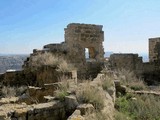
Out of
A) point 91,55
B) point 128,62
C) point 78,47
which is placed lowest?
point 128,62

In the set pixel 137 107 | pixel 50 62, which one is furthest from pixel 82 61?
pixel 137 107

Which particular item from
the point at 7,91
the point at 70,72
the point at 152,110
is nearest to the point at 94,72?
the point at 70,72

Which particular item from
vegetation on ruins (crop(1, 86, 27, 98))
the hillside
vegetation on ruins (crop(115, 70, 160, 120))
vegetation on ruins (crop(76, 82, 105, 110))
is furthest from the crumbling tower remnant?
the hillside

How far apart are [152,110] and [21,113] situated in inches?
129

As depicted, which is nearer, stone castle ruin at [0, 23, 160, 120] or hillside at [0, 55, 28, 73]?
stone castle ruin at [0, 23, 160, 120]

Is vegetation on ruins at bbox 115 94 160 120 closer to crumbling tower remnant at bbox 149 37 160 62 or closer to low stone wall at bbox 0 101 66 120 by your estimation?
low stone wall at bbox 0 101 66 120

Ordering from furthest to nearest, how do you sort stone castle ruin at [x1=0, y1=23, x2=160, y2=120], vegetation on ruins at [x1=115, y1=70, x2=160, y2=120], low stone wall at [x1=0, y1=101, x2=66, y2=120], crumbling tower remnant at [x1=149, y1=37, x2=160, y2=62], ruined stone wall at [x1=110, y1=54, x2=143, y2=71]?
crumbling tower remnant at [x1=149, y1=37, x2=160, y2=62] → ruined stone wall at [x1=110, y1=54, x2=143, y2=71] → stone castle ruin at [x1=0, y1=23, x2=160, y2=120] → vegetation on ruins at [x1=115, y1=70, x2=160, y2=120] → low stone wall at [x1=0, y1=101, x2=66, y2=120]

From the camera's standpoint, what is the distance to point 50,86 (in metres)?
10.5

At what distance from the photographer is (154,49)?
684 inches

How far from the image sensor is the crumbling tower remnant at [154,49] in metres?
17.2

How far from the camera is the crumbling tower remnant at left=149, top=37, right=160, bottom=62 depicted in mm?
17188

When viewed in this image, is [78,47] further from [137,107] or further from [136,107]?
[137,107]

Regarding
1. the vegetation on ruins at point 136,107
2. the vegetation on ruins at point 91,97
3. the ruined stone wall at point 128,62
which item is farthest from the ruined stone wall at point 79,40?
the vegetation on ruins at point 91,97

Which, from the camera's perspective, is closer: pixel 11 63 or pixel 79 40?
pixel 79 40
